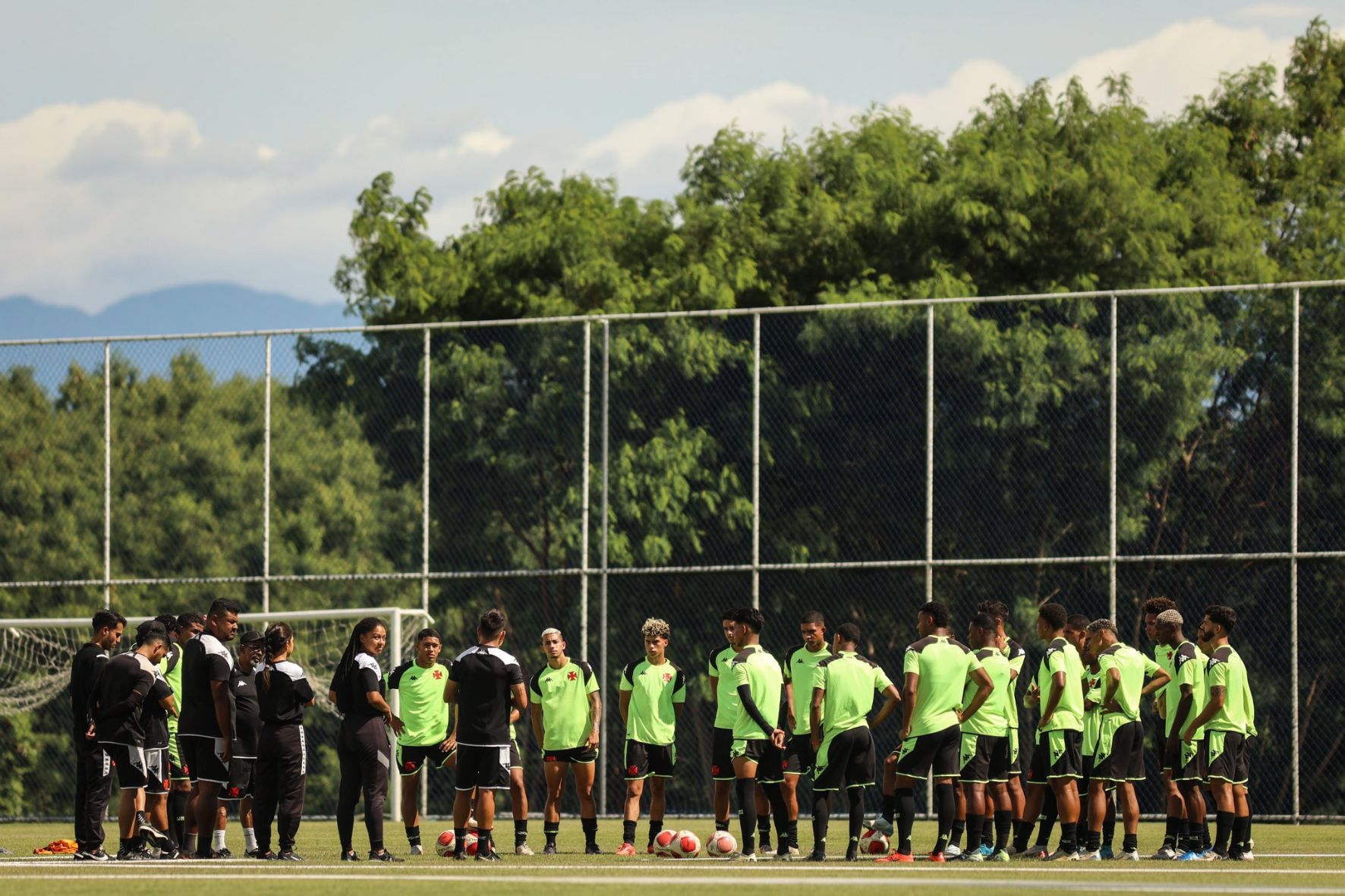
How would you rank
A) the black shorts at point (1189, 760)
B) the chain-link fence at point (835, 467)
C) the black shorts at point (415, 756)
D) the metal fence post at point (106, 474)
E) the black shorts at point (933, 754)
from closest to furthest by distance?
the black shorts at point (933, 754)
the black shorts at point (1189, 760)
the black shorts at point (415, 756)
the chain-link fence at point (835, 467)
the metal fence post at point (106, 474)

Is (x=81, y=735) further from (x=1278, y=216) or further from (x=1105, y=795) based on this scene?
(x=1278, y=216)

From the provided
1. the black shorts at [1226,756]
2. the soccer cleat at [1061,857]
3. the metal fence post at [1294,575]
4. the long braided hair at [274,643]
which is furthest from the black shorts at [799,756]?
the metal fence post at [1294,575]

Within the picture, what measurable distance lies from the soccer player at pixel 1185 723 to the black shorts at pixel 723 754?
10.2 ft

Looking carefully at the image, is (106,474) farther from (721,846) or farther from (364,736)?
(721,846)

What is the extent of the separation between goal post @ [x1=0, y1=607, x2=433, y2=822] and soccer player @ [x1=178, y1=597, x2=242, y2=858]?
22.6 feet

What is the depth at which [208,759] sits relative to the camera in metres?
14.9

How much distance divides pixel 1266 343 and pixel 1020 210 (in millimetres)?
7429

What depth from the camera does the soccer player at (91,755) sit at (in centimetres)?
1430

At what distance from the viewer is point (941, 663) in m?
14.6

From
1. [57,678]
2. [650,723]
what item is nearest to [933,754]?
[650,723]

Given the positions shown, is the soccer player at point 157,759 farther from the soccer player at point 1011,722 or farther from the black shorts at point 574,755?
the soccer player at point 1011,722

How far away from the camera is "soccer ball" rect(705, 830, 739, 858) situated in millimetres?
14781

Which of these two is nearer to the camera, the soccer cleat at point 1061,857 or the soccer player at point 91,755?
the soccer player at point 91,755

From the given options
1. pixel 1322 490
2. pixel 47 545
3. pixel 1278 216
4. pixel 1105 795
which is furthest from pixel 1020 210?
pixel 1105 795
